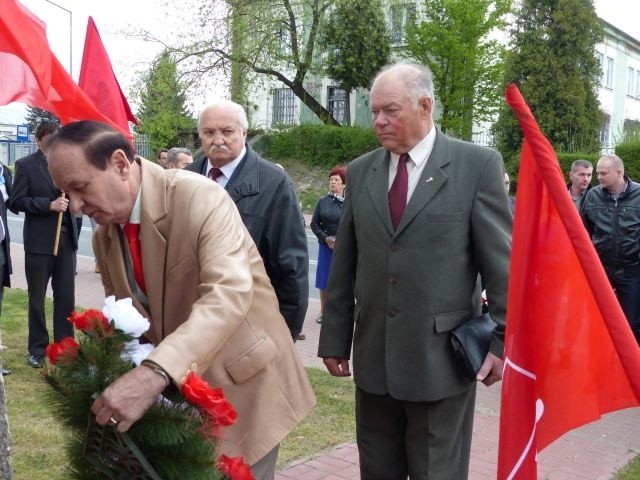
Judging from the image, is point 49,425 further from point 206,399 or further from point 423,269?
point 206,399

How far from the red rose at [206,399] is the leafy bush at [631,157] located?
2101 centimetres

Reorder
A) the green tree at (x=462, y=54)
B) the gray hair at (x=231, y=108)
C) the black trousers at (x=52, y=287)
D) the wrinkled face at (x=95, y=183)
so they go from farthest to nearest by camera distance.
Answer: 1. the green tree at (x=462, y=54)
2. the black trousers at (x=52, y=287)
3. the gray hair at (x=231, y=108)
4. the wrinkled face at (x=95, y=183)

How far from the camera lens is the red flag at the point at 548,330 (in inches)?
82.7

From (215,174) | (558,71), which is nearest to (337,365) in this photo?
(215,174)

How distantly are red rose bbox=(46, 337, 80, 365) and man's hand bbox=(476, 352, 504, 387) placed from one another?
1565mm

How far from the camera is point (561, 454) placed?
5.06 metres

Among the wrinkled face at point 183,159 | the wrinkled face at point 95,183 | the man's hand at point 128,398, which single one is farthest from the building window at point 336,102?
the man's hand at point 128,398

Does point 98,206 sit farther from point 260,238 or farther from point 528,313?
point 260,238

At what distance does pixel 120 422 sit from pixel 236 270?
534 millimetres

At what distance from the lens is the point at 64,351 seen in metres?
1.99

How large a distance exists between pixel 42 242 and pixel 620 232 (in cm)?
488

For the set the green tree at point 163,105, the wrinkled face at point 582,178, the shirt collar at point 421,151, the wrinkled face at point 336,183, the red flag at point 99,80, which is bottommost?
the wrinkled face at point 336,183

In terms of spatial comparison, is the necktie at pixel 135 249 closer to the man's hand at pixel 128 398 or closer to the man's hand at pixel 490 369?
the man's hand at pixel 128 398

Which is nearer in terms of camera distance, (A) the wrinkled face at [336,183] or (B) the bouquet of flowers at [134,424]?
(B) the bouquet of flowers at [134,424]
